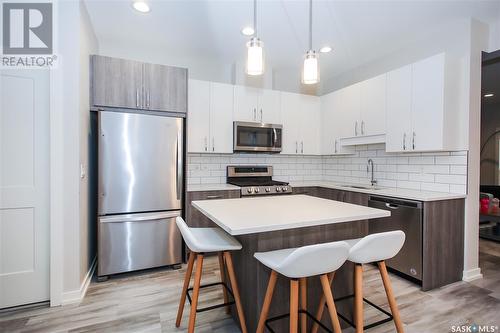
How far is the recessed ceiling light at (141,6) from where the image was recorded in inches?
97.8

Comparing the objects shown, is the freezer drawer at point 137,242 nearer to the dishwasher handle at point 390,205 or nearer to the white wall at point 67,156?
the white wall at point 67,156

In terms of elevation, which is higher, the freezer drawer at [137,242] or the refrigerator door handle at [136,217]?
the refrigerator door handle at [136,217]

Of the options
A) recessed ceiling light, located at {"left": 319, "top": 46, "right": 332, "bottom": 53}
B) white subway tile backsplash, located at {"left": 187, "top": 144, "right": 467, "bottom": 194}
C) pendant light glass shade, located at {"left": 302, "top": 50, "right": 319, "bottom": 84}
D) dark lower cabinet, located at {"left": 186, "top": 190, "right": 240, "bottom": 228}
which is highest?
recessed ceiling light, located at {"left": 319, "top": 46, "right": 332, "bottom": 53}

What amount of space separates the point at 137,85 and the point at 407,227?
315 cm

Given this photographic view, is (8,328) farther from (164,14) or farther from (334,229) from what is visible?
(164,14)

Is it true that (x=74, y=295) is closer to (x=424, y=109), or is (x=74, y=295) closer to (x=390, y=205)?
(x=390, y=205)

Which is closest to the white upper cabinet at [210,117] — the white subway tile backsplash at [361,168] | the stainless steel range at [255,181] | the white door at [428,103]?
the white subway tile backsplash at [361,168]

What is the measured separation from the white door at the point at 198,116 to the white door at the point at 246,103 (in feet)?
1.36

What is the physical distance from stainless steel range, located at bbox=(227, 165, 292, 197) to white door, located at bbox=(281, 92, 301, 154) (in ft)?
1.51

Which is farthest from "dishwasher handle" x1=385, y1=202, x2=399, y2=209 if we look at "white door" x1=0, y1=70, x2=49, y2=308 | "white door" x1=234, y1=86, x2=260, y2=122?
"white door" x1=0, y1=70, x2=49, y2=308

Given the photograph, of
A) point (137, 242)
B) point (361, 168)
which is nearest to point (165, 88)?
point (137, 242)

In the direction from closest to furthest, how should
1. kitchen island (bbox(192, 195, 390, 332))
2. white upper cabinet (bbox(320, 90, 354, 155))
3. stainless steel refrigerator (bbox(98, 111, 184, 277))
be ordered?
kitchen island (bbox(192, 195, 390, 332))
stainless steel refrigerator (bbox(98, 111, 184, 277))
white upper cabinet (bbox(320, 90, 354, 155))

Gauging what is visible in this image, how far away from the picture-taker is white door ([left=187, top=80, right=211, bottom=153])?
11.5ft

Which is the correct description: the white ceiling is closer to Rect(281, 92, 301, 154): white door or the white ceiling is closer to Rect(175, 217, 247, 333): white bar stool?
Rect(281, 92, 301, 154): white door
